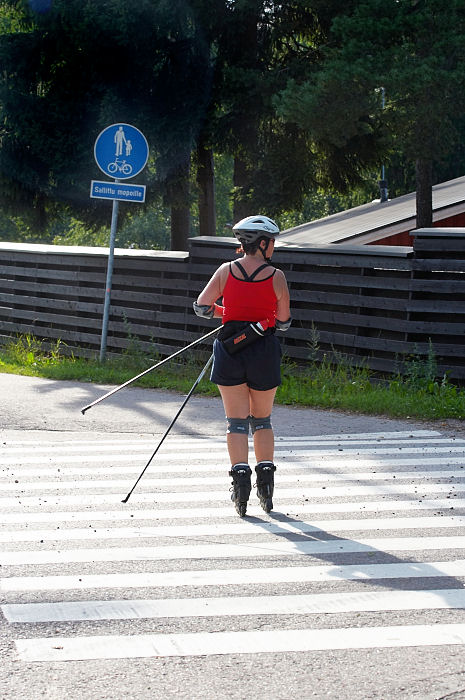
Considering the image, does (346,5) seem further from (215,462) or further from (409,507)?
(409,507)

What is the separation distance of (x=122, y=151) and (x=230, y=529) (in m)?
9.09

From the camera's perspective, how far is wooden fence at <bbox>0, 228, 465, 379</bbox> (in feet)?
37.2

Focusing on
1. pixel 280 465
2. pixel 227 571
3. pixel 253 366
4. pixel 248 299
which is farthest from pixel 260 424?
pixel 227 571

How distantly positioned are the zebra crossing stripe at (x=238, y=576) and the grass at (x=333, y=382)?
5.15m

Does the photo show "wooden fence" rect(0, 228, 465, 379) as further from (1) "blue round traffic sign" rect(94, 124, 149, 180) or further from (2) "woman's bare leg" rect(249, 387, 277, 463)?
(2) "woman's bare leg" rect(249, 387, 277, 463)

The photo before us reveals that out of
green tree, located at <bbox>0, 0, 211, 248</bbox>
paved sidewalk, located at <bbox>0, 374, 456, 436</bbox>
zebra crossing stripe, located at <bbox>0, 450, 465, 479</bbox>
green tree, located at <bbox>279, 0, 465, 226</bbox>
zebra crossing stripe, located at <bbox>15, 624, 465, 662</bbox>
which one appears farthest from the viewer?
green tree, located at <bbox>0, 0, 211, 248</bbox>

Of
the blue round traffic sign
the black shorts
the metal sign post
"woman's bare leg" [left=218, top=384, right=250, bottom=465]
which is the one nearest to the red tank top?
the black shorts

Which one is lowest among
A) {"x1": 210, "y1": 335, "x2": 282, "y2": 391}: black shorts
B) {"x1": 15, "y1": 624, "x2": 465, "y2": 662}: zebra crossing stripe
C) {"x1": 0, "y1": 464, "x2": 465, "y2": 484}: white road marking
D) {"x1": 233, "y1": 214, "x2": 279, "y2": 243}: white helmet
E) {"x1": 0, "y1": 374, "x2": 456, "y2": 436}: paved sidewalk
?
{"x1": 15, "y1": 624, "x2": 465, "y2": 662}: zebra crossing stripe

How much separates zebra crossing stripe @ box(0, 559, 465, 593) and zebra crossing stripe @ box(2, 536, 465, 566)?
10.8 inches

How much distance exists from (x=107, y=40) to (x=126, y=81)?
2.61ft

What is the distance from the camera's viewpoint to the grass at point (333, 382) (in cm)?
1075

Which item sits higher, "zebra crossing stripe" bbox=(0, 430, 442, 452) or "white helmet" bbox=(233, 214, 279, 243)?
"white helmet" bbox=(233, 214, 279, 243)

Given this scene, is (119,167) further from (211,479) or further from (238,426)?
(238,426)

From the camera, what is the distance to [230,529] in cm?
626
